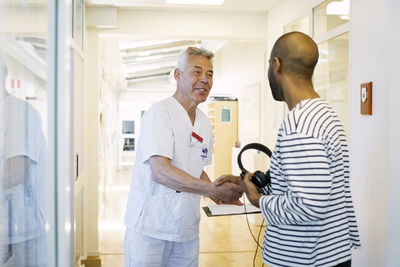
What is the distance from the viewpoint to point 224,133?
7809 mm

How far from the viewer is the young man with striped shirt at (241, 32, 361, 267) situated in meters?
1.20

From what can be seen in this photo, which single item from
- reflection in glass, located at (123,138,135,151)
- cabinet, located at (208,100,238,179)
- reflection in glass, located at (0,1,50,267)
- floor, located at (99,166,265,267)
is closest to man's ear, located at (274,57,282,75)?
reflection in glass, located at (0,1,50,267)

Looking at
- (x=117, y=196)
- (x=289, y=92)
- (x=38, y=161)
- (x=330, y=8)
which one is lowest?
(x=117, y=196)

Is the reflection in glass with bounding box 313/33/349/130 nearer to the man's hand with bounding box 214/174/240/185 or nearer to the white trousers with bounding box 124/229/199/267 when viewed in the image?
the man's hand with bounding box 214/174/240/185

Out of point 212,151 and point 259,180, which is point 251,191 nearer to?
point 259,180

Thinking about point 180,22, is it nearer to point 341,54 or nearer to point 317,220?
point 341,54

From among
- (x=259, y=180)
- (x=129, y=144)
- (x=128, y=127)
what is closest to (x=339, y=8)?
(x=259, y=180)

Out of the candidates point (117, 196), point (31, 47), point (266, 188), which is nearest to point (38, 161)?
point (31, 47)

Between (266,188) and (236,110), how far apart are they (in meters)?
6.32

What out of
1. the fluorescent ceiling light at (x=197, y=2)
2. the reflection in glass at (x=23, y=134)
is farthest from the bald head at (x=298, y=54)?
the fluorescent ceiling light at (x=197, y=2)

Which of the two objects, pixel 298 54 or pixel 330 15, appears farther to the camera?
pixel 330 15

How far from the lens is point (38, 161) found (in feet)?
5.35

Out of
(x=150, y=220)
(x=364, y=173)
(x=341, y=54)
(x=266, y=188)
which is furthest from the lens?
(x=341, y=54)

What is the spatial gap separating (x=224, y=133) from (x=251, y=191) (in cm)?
631
